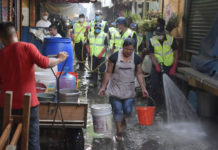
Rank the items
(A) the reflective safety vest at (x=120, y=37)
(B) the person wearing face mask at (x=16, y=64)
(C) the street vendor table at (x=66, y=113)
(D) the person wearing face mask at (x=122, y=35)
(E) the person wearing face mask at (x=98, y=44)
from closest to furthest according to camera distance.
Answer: (B) the person wearing face mask at (x=16, y=64) → (C) the street vendor table at (x=66, y=113) → (D) the person wearing face mask at (x=122, y=35) → (A) the reflective safety vest at (x=120, y=37) → (E) the person wearing face mask at (x=98, y=44)

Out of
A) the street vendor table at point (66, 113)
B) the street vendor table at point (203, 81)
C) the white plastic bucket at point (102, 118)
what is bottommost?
the white plastic bucket at point (102, 118)

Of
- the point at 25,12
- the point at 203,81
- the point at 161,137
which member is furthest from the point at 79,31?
the point at 161,137

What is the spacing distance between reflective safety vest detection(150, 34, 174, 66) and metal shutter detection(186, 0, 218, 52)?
1.36 m

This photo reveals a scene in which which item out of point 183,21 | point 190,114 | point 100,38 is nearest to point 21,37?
point 100,38

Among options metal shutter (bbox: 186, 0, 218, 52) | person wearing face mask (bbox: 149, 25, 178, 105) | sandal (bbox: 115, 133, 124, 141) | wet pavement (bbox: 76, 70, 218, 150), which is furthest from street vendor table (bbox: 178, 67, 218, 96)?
sandal (bbox: 115, 133, 124, 141)

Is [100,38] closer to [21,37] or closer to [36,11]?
[21,37]

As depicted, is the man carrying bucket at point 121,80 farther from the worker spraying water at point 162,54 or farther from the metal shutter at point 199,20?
the metal shutter at point 199,20

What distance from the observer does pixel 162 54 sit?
30.7 ft

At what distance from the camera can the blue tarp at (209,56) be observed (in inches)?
302

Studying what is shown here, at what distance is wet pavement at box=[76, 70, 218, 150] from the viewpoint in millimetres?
6792

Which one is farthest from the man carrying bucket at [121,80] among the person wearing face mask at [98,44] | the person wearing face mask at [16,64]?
the person wearing face mask at [98,44]

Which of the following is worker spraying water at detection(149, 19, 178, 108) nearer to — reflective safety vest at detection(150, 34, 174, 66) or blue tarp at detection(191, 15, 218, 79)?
reflective safety vest at detection(150, 34, 174, 66)

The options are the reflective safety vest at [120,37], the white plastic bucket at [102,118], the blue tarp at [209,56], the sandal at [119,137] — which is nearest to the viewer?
the white plastic bucket at [102,118]

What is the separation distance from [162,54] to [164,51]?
Result: 0.09 meters
